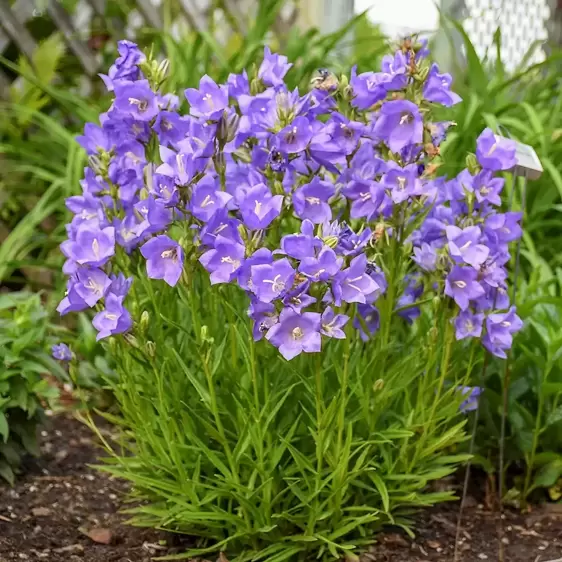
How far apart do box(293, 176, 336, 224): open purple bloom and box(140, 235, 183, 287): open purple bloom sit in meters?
0.21

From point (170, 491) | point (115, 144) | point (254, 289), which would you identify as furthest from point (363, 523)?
point (115, 144)

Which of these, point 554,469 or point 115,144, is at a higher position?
point 115,144

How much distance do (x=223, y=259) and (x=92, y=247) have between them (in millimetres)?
257

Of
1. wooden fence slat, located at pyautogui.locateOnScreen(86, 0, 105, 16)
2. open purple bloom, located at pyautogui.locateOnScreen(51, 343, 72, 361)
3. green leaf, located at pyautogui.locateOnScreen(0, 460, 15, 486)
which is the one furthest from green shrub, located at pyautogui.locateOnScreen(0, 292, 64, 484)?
wooden fence slat, located at pyautogui.locateOnScreen(86, 0, 105, 16)

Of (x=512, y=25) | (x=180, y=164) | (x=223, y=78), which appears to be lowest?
(x=180, y=164)

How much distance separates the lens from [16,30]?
2.81 meters

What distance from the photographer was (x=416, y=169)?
1217 mm

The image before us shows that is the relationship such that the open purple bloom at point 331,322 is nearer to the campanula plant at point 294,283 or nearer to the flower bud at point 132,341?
the campanula plant at point 294,283

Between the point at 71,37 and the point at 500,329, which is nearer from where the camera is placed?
the point at 500,329

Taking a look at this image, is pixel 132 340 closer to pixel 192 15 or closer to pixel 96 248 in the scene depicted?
pixel 96 248

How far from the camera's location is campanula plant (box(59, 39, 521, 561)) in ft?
3.66

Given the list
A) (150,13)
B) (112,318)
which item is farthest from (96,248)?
(150,13)

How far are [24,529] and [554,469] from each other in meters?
1.10

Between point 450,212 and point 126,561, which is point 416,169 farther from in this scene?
point 126,561
